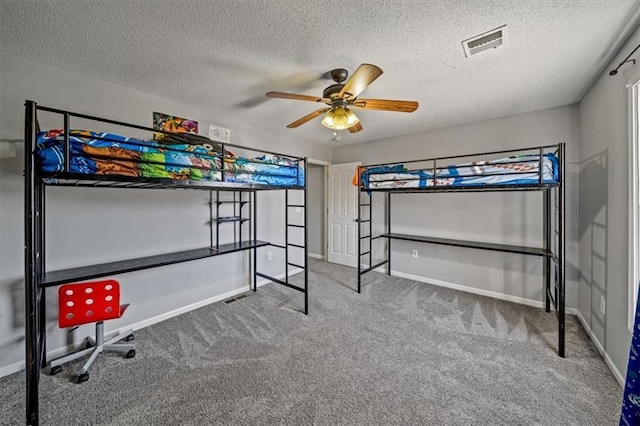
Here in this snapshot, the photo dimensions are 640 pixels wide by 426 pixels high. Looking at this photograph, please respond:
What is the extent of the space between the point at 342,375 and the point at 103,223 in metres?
2.52

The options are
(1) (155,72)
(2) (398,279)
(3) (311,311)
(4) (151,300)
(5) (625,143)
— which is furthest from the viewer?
(2) (398,279)

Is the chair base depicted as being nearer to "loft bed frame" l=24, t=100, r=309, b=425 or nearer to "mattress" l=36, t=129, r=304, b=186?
"loft bed frame" l=24, t=100, r=309, b=425

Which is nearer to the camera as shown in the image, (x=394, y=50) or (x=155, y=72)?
(x=394, y=50)

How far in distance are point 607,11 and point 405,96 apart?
4.68 feet

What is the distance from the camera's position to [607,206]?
2143 mm

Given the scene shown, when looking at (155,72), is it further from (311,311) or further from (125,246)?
(311,311)

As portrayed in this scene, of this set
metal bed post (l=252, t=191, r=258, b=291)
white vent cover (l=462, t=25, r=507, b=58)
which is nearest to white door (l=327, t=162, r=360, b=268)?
metal bed post (l=252, t=191, r=258, b=291)

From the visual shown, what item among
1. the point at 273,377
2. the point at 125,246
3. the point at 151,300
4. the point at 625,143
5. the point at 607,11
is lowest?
the point at 273,377

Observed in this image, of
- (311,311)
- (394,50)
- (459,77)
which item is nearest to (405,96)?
(459,77)

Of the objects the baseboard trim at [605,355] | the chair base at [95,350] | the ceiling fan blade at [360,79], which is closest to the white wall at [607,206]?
the baseboard trim at [605,355]

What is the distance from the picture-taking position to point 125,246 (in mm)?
2541

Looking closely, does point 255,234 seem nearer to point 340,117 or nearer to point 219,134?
point 219,134

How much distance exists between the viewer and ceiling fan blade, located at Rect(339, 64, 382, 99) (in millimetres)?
1693

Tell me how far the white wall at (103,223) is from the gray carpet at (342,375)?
0.34 metres
